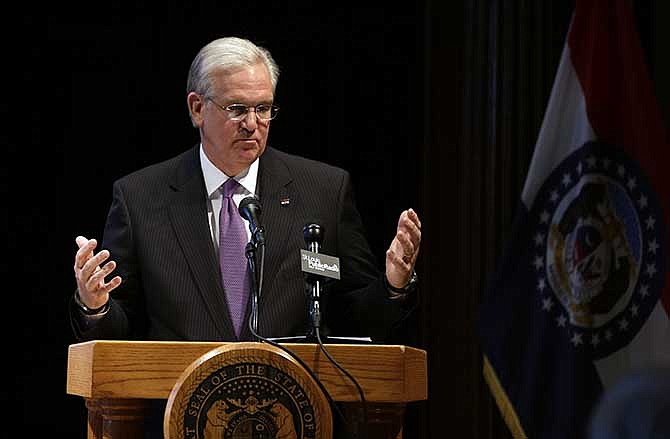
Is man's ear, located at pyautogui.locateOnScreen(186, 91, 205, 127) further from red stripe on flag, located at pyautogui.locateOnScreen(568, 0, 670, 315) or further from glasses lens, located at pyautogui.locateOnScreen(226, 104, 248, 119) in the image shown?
red stripe on flag, located at pyautogui.locateOnScreen(568, 0, 670, 315)

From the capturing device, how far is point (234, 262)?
2443mm

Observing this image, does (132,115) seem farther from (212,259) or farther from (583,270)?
(583,270)

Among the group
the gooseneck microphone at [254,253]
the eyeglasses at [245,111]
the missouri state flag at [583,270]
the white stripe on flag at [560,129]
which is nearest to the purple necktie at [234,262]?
the eyeglasses at [245,111]

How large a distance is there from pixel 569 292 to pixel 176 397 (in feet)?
6.52

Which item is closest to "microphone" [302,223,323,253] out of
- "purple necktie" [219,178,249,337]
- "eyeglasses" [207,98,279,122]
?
"purple necktie" [219,178,249,337]

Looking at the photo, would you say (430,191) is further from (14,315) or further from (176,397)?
(176,397)

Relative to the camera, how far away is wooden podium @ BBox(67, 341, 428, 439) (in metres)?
1.83

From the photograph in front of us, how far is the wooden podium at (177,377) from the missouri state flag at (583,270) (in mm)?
1518

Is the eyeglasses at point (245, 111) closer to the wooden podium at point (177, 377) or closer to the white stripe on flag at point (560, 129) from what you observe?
the wooden podium at point (177, 377)

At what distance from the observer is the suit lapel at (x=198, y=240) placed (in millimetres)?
2359

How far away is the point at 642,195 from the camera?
340 cm

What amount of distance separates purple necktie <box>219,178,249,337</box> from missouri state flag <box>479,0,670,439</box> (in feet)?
4.35

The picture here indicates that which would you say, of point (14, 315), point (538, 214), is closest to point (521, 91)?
point (538, 214)

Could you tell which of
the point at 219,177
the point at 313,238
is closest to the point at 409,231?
the point at 313,238
